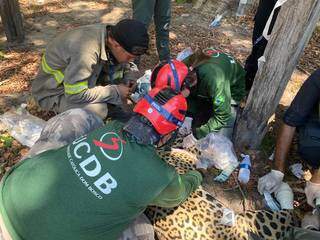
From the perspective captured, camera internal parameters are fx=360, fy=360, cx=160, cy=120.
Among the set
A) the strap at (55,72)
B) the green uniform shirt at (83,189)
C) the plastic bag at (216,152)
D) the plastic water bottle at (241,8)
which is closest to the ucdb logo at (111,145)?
the green uniform shirt at (83,189)

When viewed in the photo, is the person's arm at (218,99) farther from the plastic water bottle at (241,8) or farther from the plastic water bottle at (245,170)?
the plastic water bottle at (241,8)

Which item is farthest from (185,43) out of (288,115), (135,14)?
(288,115)

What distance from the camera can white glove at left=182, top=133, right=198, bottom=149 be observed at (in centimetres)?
380

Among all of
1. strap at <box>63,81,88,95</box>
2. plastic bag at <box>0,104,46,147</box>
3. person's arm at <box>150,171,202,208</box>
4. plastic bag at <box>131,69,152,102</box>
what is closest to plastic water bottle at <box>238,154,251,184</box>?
person's arm at <box>150,171,202,208</box>

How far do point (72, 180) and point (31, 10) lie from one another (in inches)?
204

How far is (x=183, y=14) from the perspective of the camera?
260 inches

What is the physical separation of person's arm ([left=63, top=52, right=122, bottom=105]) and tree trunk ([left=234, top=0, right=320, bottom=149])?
57.7 inches

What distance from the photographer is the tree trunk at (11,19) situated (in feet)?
16.6

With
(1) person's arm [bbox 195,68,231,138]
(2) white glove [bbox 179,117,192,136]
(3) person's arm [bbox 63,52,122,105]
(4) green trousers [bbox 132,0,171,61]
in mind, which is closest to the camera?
(3) person's arm [bbox 63,52,122,105]

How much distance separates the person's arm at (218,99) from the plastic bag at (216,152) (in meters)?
0.10

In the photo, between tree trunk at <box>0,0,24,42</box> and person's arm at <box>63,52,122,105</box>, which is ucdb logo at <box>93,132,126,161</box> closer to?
person's arm at <box>63,52,122,105</box>

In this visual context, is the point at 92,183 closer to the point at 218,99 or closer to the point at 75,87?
the point at 75,87

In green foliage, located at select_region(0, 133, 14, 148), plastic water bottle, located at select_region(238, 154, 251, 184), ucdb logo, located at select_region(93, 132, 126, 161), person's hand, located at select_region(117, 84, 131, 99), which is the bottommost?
green foliage, located at select_region(0, 133, 14, 148)

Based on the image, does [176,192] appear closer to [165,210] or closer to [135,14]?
[165,210]
